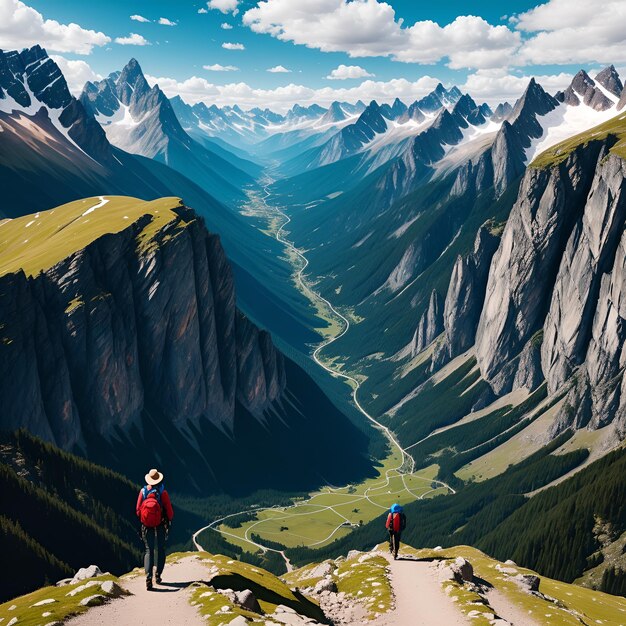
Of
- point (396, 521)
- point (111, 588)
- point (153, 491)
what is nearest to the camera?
point (153, 491)

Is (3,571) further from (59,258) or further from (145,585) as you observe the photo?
(59,258)

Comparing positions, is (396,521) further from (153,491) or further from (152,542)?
(153,491)

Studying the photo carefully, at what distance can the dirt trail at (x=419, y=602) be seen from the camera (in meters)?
54.2

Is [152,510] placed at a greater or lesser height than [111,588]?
greater

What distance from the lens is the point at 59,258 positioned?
19038 centimetres

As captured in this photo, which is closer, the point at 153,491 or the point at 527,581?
the point at 153,491

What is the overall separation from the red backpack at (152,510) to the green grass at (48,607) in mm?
6731

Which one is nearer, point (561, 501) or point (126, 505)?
point (126, 505)

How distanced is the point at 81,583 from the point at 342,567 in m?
30.0

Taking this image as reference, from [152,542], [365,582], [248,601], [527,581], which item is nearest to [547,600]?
[527,581]

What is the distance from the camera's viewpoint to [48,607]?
4634 cm

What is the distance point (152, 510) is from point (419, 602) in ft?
82.2

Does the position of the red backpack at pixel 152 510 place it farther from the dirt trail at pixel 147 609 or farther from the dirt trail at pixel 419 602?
the dirt trail at pixel 419 602

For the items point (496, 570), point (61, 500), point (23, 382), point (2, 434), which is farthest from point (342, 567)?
point (23, 382)
